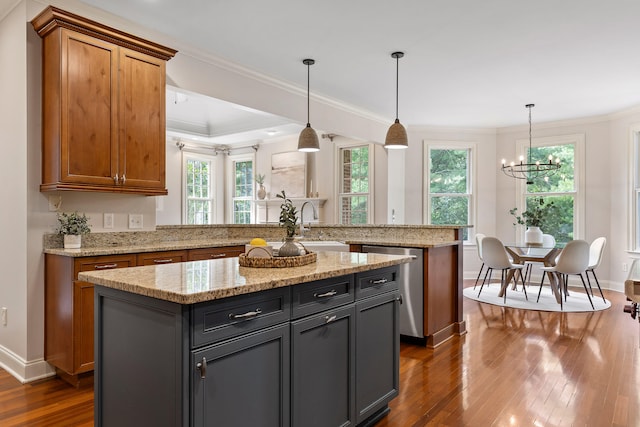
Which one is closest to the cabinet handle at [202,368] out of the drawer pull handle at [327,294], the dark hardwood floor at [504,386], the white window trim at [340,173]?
the drawer pull handle at [327,294]

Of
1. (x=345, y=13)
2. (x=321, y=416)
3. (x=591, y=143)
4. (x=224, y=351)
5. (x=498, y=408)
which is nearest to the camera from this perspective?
(x=224, y=351)

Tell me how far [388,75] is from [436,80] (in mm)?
625

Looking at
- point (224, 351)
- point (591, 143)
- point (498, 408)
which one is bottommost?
point (498, 408)

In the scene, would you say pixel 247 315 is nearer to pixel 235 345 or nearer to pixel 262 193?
pixel 235 345

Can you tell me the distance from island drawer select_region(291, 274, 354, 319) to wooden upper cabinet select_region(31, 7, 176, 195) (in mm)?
1986

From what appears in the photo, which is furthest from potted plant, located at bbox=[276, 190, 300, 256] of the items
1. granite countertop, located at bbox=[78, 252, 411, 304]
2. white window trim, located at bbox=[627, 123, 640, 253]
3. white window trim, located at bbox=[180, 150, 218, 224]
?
white window trim, located at bbox=[627, 123, 640, 253]

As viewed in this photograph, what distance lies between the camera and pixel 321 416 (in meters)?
2.01

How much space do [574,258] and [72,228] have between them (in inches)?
214

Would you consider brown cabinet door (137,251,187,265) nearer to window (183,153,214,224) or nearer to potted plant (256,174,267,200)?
potted plant (256,174,267,200)

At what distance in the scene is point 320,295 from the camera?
2.02 meters

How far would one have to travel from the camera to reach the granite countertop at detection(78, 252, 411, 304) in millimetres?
1507

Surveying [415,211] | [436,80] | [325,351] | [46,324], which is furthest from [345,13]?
[415,211]

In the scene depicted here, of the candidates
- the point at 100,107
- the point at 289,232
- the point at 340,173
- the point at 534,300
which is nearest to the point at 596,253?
the point at 534,300

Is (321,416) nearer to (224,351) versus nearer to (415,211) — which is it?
(224,351)
